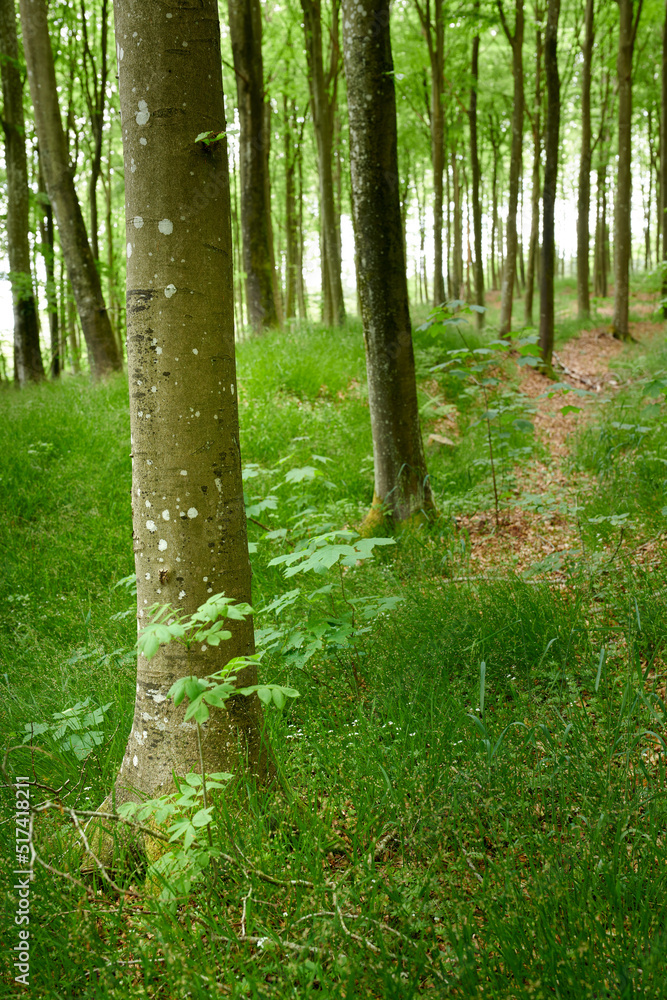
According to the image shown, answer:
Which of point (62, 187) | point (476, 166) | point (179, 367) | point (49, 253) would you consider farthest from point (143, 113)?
point (476, 166)

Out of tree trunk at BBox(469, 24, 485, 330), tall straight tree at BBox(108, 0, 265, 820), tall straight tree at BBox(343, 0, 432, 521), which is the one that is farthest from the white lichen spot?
tree trunk at BBox(469, 24, 485, 330)

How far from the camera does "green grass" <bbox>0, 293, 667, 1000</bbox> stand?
1.60m

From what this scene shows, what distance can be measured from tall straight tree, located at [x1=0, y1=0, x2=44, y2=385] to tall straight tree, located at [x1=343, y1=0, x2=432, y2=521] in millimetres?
8196

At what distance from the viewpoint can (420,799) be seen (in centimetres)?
216

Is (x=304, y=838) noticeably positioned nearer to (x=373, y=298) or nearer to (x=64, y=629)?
(x=64, y=629)

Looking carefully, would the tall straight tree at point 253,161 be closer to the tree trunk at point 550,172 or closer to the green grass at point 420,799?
the tree trunk at point 550,172

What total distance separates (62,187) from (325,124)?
5.26 m

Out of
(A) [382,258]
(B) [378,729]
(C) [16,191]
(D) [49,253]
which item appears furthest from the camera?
(D) [49,253]

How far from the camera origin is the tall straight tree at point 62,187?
8.80 metres

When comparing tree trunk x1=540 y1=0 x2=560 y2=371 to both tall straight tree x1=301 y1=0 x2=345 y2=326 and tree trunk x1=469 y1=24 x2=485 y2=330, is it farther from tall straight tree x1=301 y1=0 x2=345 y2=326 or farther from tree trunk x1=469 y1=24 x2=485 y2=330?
tall straight tree x1=301 y1=0 x2=345 y2=326

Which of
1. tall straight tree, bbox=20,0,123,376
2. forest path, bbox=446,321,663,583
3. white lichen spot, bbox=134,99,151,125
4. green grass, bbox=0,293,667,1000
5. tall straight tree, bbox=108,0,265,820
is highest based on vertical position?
tall straight tree, bbox=20,0,123,376

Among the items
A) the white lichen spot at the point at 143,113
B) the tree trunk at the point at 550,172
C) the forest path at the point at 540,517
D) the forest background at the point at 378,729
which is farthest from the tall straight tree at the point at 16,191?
the white lichen spot at the point at 143,113

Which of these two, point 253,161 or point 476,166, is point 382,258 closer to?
point 253,161

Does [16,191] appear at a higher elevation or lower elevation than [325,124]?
lower
